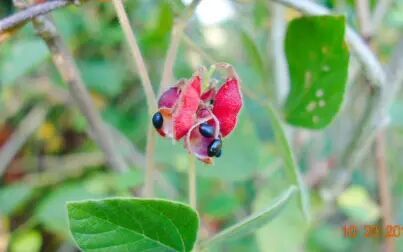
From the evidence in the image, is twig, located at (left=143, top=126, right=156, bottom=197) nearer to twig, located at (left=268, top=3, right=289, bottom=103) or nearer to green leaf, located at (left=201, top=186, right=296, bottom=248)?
green leaf, located at (left=201, top=186, right=296, bottom=248)

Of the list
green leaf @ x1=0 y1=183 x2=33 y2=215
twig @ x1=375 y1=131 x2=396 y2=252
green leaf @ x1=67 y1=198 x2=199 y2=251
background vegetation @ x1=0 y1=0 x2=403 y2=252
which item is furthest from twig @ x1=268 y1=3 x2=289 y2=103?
green leaf @ x1=67 y1=198 x2=199 y2=251

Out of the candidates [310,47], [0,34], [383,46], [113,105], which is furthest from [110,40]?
[0,34]

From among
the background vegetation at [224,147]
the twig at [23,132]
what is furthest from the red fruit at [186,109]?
the twig at [23,132]

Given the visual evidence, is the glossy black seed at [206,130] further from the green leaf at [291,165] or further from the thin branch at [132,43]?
the green leaf at [291,165]

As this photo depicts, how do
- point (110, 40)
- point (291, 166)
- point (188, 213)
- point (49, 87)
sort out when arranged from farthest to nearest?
point (110, 40) < point (49, 87) < point (291, 166) < point (188, 213)

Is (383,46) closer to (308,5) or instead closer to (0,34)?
(308,5)

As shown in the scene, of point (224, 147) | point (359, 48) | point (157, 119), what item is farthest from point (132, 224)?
point (224, 147)
